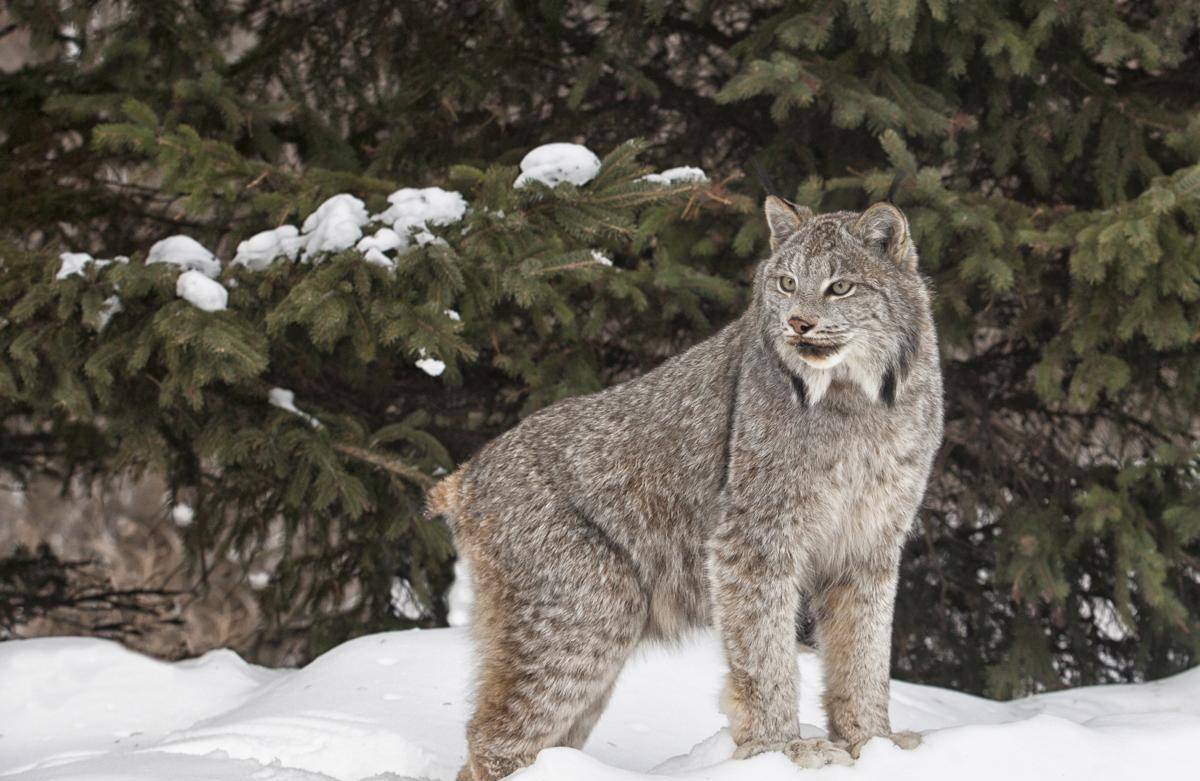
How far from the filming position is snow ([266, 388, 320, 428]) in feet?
19.7

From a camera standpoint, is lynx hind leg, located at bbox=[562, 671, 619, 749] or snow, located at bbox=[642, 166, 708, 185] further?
snow, located at bbox=[642, 166, 708, 185]

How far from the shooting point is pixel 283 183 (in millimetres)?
5883

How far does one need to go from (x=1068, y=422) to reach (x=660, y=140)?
2675mm

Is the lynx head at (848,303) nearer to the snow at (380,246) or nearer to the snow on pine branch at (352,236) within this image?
the snow on pine branch at (352,236)

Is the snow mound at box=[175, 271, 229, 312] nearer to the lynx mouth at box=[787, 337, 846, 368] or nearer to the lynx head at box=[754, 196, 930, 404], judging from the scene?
→ the lynx head at box=[754, 196, 930, 404]

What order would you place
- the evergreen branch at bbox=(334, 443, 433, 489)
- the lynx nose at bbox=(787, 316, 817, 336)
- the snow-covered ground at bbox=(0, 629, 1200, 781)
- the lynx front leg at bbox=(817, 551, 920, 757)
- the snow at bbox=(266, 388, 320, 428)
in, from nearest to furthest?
1. the snow-covered ground at bbox=(0, 629, 1200, 781)
2. the lynx nose at bbox=(787, 316, 817, 336)
3. the lynx front leg at bbox=(817, 551, 920, 757)
4. the evergreen branch at bbox=(334, 443, 433, 489)
5. the snow at bbox=(266, 388, 320, 428)

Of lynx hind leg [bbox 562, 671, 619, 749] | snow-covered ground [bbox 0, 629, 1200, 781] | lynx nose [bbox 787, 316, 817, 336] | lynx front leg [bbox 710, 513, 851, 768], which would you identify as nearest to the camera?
snow-covered ground [bbox 0, 629, 1200, 781]

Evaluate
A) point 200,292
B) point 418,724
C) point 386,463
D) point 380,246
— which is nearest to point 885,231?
point 380,246

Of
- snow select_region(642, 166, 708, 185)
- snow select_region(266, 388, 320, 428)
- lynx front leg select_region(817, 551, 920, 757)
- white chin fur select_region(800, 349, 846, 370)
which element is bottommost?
lynx front leg select_region(817, 551, 920, 757)

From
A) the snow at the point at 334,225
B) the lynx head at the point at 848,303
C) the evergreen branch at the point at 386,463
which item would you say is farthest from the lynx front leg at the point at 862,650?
the snow at the point at 334,225

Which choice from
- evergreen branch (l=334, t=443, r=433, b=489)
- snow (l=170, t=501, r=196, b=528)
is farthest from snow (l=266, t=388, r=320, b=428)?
snow (l=170, t=501, r=196, b=528)

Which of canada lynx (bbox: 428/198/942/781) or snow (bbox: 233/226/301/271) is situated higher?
snow (bbox: 233/226/301/271)

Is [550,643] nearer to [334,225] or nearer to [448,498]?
[448,498]

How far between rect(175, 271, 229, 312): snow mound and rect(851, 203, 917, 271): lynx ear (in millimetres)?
2601
